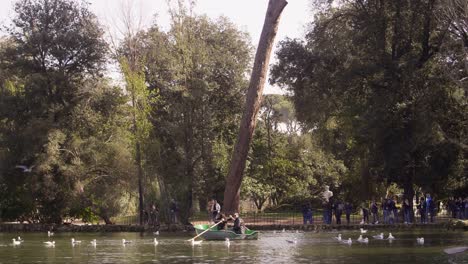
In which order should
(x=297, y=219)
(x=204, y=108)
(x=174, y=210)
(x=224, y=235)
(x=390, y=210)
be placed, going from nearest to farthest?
(x=224, y=235) < (x=390, y=210) < (x=174, y=210) < (x=297, y=219) < (x=204, y=108)

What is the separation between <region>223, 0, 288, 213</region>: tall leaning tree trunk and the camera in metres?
38.3

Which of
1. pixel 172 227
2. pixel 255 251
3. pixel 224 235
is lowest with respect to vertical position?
pixel 255 251

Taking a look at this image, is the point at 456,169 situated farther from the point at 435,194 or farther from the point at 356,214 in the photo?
the point at 356,214

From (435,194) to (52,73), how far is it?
1046 inches

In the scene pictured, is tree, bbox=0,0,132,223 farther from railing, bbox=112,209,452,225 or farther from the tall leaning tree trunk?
the tall leaning tree trunk

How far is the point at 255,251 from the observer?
2812 centimetres

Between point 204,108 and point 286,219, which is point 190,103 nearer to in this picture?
point 204,108

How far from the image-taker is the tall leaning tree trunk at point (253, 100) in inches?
1508

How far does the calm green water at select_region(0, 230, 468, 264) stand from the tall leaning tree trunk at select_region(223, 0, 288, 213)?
378cm

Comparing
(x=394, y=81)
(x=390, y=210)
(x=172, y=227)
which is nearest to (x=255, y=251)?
(x=390, y=210)

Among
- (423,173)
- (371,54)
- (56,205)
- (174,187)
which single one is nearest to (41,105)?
(56,205)

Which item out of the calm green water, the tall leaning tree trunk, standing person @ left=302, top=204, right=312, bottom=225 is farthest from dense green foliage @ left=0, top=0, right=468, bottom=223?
the calm green water

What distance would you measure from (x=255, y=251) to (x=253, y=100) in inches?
488

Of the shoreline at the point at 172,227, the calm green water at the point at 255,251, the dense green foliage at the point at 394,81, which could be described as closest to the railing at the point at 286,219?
the shoreline at the point at 172,227
